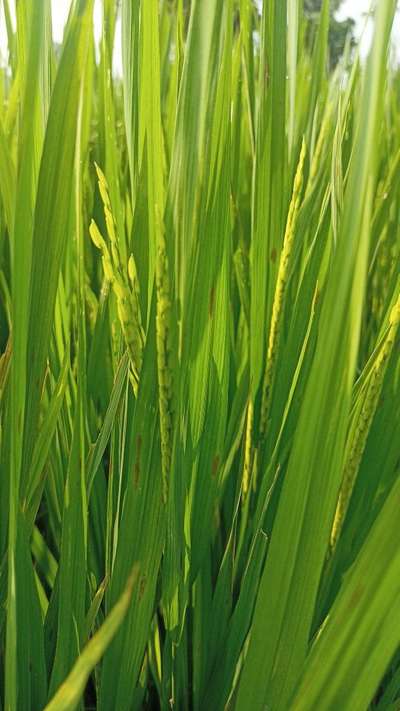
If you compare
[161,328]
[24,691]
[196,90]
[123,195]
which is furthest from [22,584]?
[123,195]

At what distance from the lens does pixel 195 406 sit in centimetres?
46

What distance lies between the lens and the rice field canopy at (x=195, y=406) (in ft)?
0.88

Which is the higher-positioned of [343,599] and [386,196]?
[386,196]

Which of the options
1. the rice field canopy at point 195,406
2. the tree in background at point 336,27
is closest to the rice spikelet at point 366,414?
the rice field canopy at point 195,406

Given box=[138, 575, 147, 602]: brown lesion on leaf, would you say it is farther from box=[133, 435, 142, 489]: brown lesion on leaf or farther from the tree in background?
the tree in background

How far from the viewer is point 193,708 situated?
480 millimetres

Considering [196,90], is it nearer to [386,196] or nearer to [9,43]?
[386,196]

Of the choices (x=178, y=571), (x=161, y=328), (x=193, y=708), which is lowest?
(x=193, y=708)

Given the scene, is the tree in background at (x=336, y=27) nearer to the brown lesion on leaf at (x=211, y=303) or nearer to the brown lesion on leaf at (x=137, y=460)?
the brown lesion on leaf at (x=211, y=303)

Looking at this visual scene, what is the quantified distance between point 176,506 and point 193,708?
0.57 ft

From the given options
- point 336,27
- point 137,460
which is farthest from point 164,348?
point 336,27

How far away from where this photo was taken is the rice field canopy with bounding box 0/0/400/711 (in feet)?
0.88

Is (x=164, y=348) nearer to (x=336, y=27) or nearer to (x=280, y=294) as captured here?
(x=280, y=294)

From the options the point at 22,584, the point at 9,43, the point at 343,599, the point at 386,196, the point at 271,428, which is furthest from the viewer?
the point at 9,43
